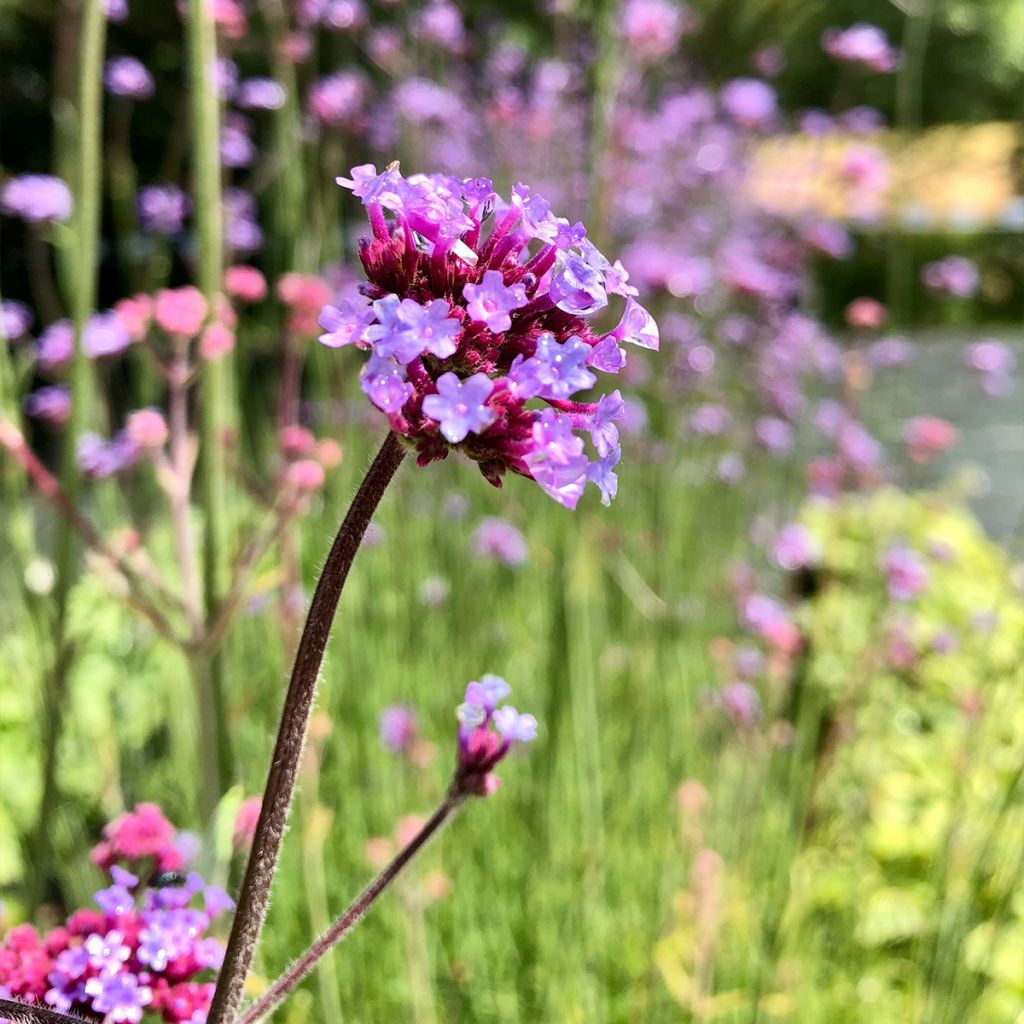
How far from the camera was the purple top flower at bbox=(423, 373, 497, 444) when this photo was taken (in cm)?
38

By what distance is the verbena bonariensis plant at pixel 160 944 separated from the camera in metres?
0.46

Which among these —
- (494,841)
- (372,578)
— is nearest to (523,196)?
(494,841)

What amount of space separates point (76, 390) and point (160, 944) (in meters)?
0.55

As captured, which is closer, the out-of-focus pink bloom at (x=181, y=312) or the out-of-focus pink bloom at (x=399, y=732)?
the out-of-focus pink bloom at (x=181, y=312)

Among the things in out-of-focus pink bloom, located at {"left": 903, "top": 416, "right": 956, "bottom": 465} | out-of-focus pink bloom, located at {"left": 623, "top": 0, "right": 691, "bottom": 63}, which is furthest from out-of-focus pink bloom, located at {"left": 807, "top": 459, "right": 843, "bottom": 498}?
out-of-focus pink bloom, located at {"left": 623, "top": 0, "right": 691, "bottom": 63}

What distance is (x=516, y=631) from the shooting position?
220 centimetres

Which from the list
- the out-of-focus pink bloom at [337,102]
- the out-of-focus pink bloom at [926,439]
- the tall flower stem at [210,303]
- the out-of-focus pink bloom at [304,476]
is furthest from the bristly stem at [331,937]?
the out-of-focus pink bloom at [926,439]

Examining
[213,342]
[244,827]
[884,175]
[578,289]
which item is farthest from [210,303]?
[884,175]

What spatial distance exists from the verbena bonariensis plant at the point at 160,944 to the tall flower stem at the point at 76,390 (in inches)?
13.6

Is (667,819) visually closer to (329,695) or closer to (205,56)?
(329,695)

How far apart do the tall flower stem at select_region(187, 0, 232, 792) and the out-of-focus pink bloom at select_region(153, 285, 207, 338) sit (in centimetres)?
7

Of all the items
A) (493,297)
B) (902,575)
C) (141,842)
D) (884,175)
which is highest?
(884,175)

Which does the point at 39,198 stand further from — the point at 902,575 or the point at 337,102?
the point at 902,575

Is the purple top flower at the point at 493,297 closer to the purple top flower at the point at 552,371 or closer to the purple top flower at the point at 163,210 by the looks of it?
the purple top flower at the point at 552,371
